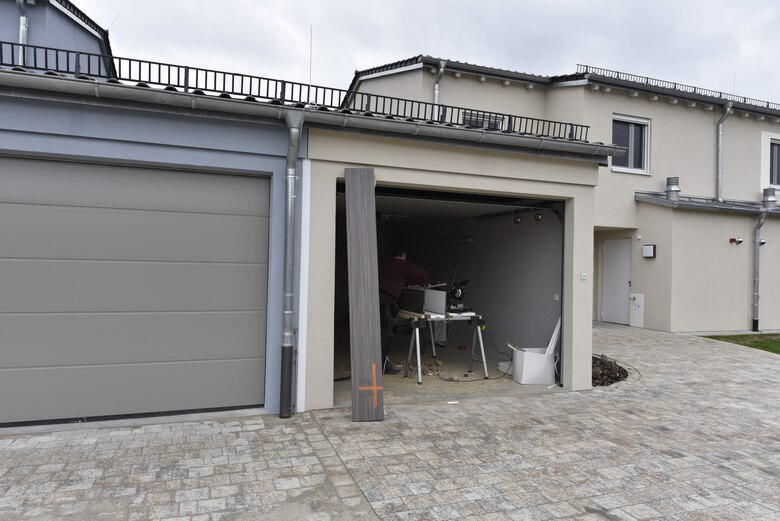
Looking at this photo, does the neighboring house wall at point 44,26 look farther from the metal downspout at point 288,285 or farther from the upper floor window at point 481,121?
the upper floor window at point 481,121

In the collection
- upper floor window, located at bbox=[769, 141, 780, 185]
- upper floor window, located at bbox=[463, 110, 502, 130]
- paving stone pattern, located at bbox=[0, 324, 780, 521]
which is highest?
upper floor window, located at bbox=[769, 141, 780, 185]

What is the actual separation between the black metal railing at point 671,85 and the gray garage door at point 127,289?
10.5 meters

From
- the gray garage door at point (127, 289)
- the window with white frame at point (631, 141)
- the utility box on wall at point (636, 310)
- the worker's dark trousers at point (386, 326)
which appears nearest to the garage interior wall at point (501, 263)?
the worker's dark trousers at point (386, 326)

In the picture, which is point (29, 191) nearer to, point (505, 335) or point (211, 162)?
point (211, 162)

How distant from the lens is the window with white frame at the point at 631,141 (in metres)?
12.8

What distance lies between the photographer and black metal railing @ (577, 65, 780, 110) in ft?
43.1

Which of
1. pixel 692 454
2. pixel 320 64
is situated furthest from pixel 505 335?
pixel 320 64

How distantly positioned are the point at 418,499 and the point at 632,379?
5.08 metres

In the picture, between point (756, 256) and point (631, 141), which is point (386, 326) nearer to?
point (631, 141)

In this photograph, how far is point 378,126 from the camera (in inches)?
213

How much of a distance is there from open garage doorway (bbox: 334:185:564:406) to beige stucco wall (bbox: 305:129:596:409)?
356 millimetres

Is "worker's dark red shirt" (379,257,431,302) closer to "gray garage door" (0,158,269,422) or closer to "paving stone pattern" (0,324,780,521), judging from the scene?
"paving stone pattern" (0,324,780,521)

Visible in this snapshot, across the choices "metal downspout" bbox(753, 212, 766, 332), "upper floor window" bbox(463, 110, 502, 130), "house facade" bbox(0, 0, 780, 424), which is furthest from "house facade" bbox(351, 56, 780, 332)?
"house facade" bbox(0, 0, 780, 424)

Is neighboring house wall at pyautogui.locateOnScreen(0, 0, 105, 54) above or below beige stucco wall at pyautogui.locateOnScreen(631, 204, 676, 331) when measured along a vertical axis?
above
